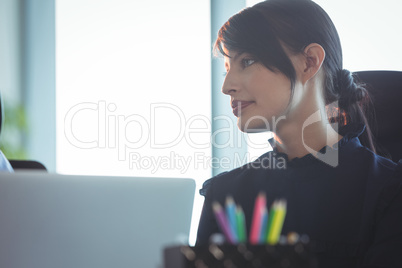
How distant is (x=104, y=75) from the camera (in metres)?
2.87

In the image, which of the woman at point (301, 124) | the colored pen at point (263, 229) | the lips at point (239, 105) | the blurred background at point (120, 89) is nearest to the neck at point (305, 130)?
the woman at point (301, 124)

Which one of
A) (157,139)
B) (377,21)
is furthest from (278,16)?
(157,139)

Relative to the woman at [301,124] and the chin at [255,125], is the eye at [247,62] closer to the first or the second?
the woman at [301,124]

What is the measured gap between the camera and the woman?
1.08 m

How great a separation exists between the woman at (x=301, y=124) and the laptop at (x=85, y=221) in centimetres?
42

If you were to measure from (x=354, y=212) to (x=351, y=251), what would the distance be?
0.09 meters

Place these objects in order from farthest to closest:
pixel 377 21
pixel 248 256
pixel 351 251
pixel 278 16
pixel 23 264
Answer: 1. pixel 377 21
2. pixel 278 16
3. pixel 351 251
4. pixel 23 264
5. pixel 248 256

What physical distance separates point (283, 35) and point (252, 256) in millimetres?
869

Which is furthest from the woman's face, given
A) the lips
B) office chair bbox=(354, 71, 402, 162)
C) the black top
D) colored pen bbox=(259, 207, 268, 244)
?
colored pen bbox=(259, 207, 268, 244)

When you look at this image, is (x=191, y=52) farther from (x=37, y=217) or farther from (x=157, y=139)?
(x=37, y=217)

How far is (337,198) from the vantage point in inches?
43.3

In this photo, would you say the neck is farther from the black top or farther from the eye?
the eye

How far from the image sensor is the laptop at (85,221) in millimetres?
630

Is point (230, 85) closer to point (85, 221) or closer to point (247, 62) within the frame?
point (247, 62)
